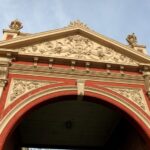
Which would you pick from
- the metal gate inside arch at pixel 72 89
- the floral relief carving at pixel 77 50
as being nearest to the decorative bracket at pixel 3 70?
the metal gate inside arch at pixel 72 89

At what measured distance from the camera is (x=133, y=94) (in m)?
10.9

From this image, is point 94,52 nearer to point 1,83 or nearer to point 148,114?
point 148,114

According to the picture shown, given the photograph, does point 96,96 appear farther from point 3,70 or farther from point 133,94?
point 3,70

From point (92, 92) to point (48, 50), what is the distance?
2.96 m

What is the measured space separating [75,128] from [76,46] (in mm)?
4454

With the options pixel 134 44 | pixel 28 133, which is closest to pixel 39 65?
pixel 28 133

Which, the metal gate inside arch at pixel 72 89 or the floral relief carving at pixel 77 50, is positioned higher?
the floral relief carving at pixel 77 50

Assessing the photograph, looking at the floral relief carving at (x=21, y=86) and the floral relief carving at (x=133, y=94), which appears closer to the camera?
the floral relief carving at (x=21, y=86)

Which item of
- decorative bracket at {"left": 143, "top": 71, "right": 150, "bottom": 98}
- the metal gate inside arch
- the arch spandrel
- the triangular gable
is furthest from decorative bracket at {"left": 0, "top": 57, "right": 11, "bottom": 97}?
decorative bracket at {"left": 143, "top": 71, "right": 150, "bottom": 98}

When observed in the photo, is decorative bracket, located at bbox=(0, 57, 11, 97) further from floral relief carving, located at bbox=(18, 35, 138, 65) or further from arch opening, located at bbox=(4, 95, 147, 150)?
arch opening, located at bbox=(4, 95, 147, 150)

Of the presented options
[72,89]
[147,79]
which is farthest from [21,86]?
[147,79]

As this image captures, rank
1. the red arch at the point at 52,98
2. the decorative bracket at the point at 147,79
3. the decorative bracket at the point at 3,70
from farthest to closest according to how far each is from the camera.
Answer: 1. the decorative bracket at the point at 147,79
2. the decorative bracket at the point at 3,70
3. the red arch at the point at 52,98

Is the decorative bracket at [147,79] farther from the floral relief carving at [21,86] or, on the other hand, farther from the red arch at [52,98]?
the floral relief carving at [21,86]

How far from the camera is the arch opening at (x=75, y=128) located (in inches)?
476
